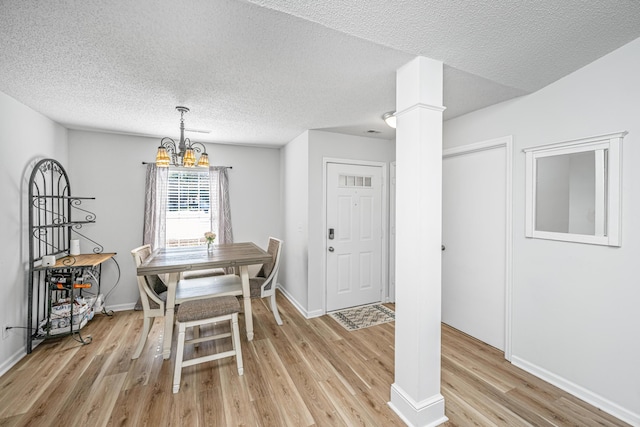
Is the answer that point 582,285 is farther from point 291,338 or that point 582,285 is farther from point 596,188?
point 291,338

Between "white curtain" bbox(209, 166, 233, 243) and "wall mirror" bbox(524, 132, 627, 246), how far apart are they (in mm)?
3828

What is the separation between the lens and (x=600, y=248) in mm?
1908

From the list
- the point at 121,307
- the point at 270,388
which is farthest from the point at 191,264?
the point at 121,307

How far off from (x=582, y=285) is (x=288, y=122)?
10.1ft

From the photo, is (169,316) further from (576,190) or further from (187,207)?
(576,190)

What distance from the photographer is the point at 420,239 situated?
5.60ft

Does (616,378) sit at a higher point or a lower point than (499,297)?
lower

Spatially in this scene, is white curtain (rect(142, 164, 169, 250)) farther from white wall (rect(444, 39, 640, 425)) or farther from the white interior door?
white wall (rect(444, 39, 640, 425))

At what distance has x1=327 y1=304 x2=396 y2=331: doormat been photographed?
324cm

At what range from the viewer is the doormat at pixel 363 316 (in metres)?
3.24

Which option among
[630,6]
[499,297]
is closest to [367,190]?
[499,297]

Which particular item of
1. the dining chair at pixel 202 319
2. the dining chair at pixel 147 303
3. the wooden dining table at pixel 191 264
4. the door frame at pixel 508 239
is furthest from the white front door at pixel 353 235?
the dining chair at pixel 147 303

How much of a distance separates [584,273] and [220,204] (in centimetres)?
427

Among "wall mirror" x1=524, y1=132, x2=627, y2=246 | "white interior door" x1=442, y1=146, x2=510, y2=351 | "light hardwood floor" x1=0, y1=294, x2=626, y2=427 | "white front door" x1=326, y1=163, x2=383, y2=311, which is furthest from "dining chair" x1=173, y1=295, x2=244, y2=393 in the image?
"wall mirror" x1=524, y1=132, x2=627, y2=246
